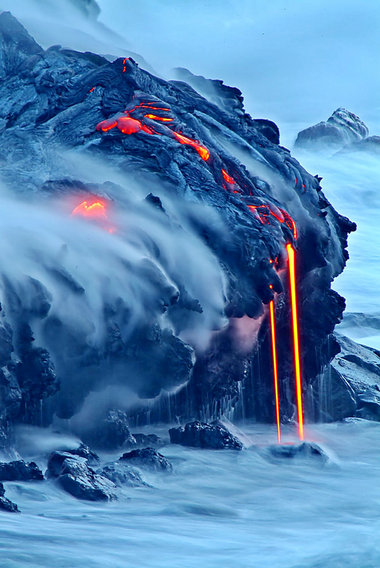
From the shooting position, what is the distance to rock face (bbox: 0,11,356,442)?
2875cm

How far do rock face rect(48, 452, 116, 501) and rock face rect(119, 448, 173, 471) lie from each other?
150 centimetres

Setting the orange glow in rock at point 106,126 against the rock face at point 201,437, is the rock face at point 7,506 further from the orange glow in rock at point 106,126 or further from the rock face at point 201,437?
the orange glow in rock at point 106,126

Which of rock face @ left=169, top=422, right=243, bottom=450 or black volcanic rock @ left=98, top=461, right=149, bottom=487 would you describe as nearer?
black volcanic rock @ left=98, top=461, right=149, bottom=487

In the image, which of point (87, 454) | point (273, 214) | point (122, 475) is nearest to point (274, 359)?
point (273, 214)

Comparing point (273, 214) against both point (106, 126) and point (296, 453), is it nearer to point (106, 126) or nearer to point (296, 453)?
point (106, 126)

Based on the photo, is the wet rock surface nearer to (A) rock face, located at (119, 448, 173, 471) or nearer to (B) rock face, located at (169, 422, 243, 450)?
(B) rock face, located at (169, 422, 243, 450)

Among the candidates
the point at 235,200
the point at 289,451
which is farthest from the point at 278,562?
the point at 235,200

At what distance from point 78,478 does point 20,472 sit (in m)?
1.18

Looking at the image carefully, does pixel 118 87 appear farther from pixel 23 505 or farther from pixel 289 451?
pixel 23 505

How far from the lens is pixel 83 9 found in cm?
5109

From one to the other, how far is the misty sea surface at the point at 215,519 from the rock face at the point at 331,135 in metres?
63.0

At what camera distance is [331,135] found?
3629 inches

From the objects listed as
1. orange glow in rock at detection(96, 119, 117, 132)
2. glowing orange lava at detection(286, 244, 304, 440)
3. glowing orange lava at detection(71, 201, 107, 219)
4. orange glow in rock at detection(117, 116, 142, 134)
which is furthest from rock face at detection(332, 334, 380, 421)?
orange glow in rock at detection(96, 119, 117, 132)

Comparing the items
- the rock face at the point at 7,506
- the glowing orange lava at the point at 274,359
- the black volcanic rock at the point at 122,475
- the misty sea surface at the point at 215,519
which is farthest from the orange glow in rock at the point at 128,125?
the rock face at the point at 7,506
